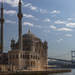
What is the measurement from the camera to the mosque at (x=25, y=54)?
77.2 m

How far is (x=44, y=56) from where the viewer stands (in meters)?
100

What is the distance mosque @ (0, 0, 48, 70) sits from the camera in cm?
7725

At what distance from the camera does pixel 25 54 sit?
265 feet

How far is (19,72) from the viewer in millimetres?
67000

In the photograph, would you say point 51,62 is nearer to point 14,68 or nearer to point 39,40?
point 39,40

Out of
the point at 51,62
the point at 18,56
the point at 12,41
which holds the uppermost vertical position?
the point at 12,41

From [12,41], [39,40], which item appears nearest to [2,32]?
[12,41]

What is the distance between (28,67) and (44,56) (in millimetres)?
23500

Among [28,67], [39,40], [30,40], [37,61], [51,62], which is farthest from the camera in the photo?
[51,62]

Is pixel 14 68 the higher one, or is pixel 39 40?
pixel 39 40

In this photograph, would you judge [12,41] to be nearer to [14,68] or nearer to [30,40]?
[30,40]

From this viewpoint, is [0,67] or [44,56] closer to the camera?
[0,67]

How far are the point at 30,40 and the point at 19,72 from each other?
2714cm

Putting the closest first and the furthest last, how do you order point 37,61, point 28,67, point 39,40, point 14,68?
point 14,68, point 28,67, point 37,61, point 39,40
